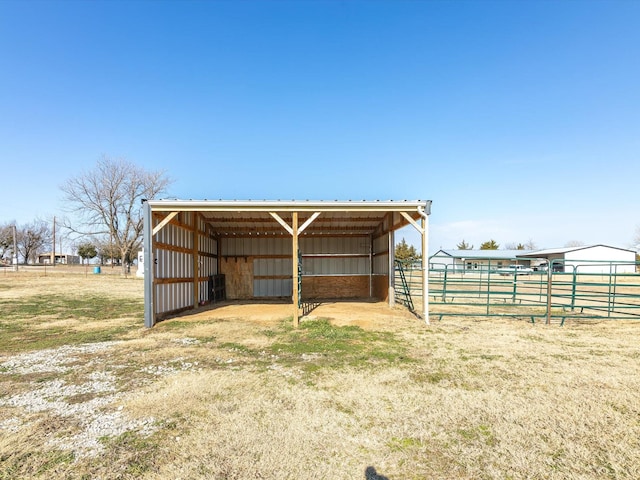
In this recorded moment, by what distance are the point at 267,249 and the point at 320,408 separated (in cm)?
1260

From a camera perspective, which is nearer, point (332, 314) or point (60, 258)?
point (332, 314)

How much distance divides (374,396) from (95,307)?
484 inches

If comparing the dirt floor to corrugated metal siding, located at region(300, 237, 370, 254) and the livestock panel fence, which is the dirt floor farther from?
corrugated metal siding, located at region(300, 237, 370, 254)

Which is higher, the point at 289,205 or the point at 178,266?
the point at 289,205

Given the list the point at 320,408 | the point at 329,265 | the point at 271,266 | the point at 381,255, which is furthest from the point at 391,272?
the point at 320,408

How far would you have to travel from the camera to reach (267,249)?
53.3 feet

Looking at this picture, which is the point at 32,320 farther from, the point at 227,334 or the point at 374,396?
the point at 374,396

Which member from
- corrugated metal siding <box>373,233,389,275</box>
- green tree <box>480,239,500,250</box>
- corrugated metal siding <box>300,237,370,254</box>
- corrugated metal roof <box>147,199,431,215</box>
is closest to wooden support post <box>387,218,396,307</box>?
corrugated metal siding <box>373,233,389,275</box>

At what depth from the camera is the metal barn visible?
9703 mm

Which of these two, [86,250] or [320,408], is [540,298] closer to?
[320,408]

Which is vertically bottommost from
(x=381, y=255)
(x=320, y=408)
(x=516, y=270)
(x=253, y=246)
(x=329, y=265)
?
(x=320, y=408)

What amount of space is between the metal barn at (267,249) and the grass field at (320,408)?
310 cm

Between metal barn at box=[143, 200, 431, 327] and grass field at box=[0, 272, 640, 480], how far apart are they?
10.2 ft

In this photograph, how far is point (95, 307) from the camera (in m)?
13.0
